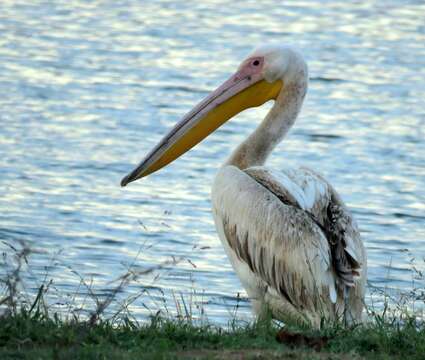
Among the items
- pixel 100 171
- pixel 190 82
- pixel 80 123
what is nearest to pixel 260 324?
pixel 100 171

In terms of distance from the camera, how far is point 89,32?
16.5m

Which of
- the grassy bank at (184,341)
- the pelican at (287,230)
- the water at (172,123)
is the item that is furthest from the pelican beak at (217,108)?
the grassy bank at (184,341)

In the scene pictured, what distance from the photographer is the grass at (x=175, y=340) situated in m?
5.11

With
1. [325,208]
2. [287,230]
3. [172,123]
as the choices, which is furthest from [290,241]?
[172,123]

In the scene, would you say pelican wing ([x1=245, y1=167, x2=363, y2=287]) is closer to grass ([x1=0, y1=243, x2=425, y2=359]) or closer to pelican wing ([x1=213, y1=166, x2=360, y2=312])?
pelican wing ([x1=213, y1=166, x2=360, y2=312])

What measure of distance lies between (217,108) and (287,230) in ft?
5.34

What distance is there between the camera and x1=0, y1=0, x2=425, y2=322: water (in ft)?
32.4

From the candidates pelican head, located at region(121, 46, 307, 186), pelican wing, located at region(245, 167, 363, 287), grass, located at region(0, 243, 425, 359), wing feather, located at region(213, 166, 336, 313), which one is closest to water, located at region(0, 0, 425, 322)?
pelican head, located at region(121, 46, 307, 186)

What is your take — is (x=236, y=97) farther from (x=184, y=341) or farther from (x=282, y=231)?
(x=184, y=341)

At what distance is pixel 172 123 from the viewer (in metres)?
13.0

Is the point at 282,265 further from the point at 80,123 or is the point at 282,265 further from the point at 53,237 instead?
the point at 80,123

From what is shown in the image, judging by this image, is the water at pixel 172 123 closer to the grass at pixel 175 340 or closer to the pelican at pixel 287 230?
the pelican at pixel 287 230

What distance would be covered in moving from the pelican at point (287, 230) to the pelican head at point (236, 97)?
0.01 metres

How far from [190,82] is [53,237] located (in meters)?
4.76
